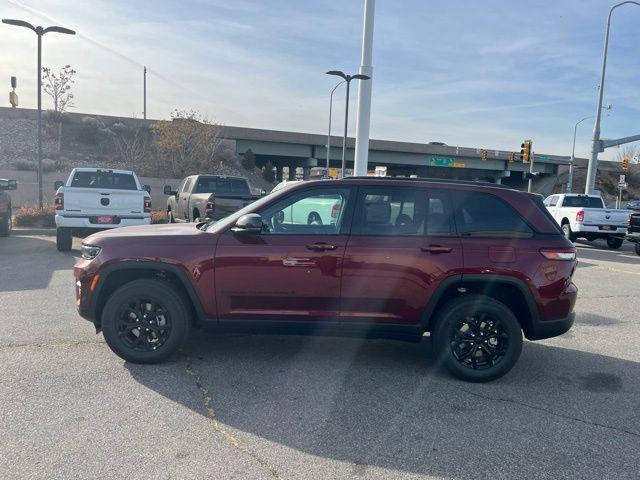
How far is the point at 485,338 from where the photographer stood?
4742 millimetres

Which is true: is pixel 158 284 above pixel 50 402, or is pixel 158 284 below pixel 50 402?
above

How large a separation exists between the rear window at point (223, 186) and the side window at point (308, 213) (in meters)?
10.0

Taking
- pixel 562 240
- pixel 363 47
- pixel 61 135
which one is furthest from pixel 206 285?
pixel 61 135

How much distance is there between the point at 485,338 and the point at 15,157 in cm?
3786

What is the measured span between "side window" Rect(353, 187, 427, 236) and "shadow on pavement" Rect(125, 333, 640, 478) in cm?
135

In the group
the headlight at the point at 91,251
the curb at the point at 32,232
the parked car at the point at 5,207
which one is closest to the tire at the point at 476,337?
the headlight at the point at 91,251

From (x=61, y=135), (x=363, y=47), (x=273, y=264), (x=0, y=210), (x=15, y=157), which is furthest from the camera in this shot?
(x=61, y=135)

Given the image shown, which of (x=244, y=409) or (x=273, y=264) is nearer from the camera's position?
(x=244, y=409)

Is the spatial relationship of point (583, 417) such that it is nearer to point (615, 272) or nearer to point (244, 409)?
point (244, 409)

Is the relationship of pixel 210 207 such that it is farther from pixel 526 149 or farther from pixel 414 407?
pixel 526 149

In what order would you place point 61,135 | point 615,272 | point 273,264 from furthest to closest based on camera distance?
point 61,135 < point 615,272 < point 273,264

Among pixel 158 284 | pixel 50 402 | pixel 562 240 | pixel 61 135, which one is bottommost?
pixel 50 402

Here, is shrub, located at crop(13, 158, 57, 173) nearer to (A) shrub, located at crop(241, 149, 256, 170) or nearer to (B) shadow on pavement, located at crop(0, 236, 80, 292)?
(A) shrub, located at crop(241, 149, 256, 170)

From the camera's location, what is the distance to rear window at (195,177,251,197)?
14.8 m
